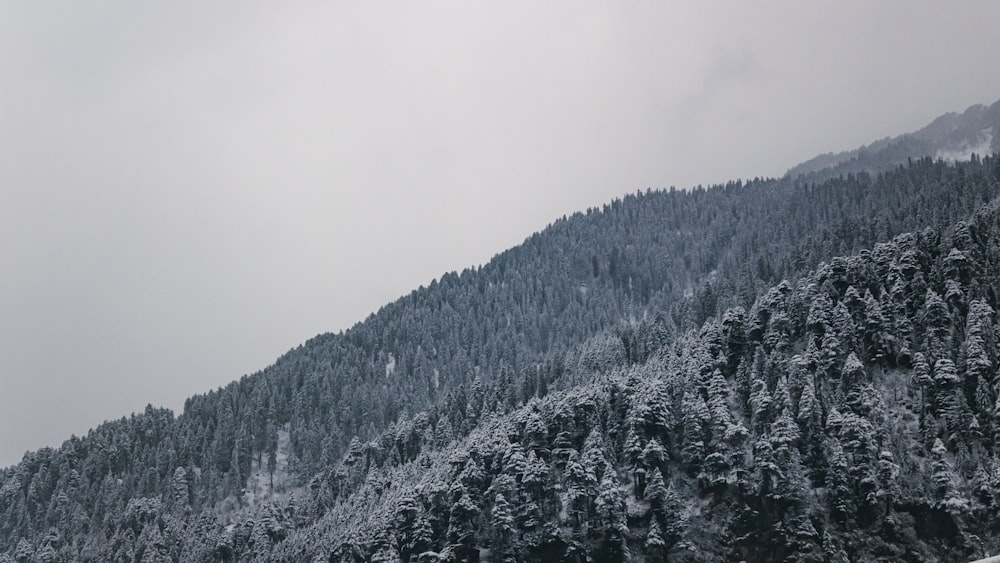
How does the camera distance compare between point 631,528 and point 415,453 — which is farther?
point 415,453

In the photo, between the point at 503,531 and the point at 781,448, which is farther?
the point at 503,531

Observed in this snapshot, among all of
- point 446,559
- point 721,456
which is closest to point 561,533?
point 446,559

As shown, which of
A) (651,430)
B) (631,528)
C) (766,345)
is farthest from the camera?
(766,345)

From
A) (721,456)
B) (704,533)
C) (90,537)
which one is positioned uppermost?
(90,537)

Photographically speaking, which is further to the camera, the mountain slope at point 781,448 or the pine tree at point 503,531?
the pine tree at point 503,531

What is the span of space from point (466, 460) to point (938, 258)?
243ft

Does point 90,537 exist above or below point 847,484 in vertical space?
above

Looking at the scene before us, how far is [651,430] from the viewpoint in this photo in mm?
125875

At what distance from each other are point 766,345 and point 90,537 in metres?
147

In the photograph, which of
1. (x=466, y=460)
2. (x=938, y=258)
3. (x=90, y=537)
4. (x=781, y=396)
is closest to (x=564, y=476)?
(x=466, y=460)

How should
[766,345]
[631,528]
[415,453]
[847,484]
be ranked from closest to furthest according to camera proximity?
1. [847,484]
2. [631,528]
3. [766,345]
4. [415,453]

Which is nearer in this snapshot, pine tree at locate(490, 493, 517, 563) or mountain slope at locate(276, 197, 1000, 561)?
mountain slope at locate(276, 197, 1000, 561)

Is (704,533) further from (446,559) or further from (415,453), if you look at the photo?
(415,453)

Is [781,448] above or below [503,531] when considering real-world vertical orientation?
above
